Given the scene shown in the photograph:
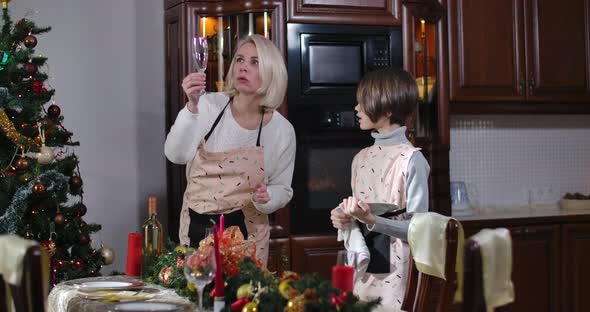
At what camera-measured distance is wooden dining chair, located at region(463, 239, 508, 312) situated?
4.60 ft

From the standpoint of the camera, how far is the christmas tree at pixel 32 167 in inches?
135

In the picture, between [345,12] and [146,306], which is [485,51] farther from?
[146,306]

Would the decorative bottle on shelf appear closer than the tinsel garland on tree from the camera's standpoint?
Yes

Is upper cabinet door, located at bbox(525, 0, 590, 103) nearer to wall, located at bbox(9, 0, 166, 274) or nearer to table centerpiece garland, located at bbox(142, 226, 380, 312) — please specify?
wall, located at bbox(9, 0, 166, 274)

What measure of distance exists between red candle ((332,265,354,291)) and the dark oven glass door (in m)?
2.42

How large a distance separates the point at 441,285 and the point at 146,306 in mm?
746

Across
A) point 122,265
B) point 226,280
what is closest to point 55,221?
point 122,265

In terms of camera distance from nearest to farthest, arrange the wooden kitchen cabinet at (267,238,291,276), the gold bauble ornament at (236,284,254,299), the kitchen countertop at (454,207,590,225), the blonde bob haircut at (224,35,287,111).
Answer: the gold bauble ornament at (236,284,254,299) → the blonde bob haircut at (224,35,287,111) → the wooden kitchen cabinet at (267,238,291,276) → the kitchen countertop at (454,207,590,225)

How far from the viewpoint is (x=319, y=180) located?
157 inches

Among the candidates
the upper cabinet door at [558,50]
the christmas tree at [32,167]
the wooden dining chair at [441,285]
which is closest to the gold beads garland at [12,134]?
the christmas tree at [32,167]

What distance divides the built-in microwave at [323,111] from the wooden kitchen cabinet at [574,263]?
1265 millimetres

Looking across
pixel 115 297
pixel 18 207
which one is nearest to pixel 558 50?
pixel 18 207

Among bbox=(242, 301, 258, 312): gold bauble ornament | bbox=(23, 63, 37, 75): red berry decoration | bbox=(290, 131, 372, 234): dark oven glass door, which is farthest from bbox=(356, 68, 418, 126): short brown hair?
bbox=(23, 63, 37, 75): red berry decoration

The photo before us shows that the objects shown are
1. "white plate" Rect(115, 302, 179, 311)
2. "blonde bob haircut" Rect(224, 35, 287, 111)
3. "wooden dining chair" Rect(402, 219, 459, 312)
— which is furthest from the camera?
"blonde bob haircut" Rect(224, 35, 287, 111)
